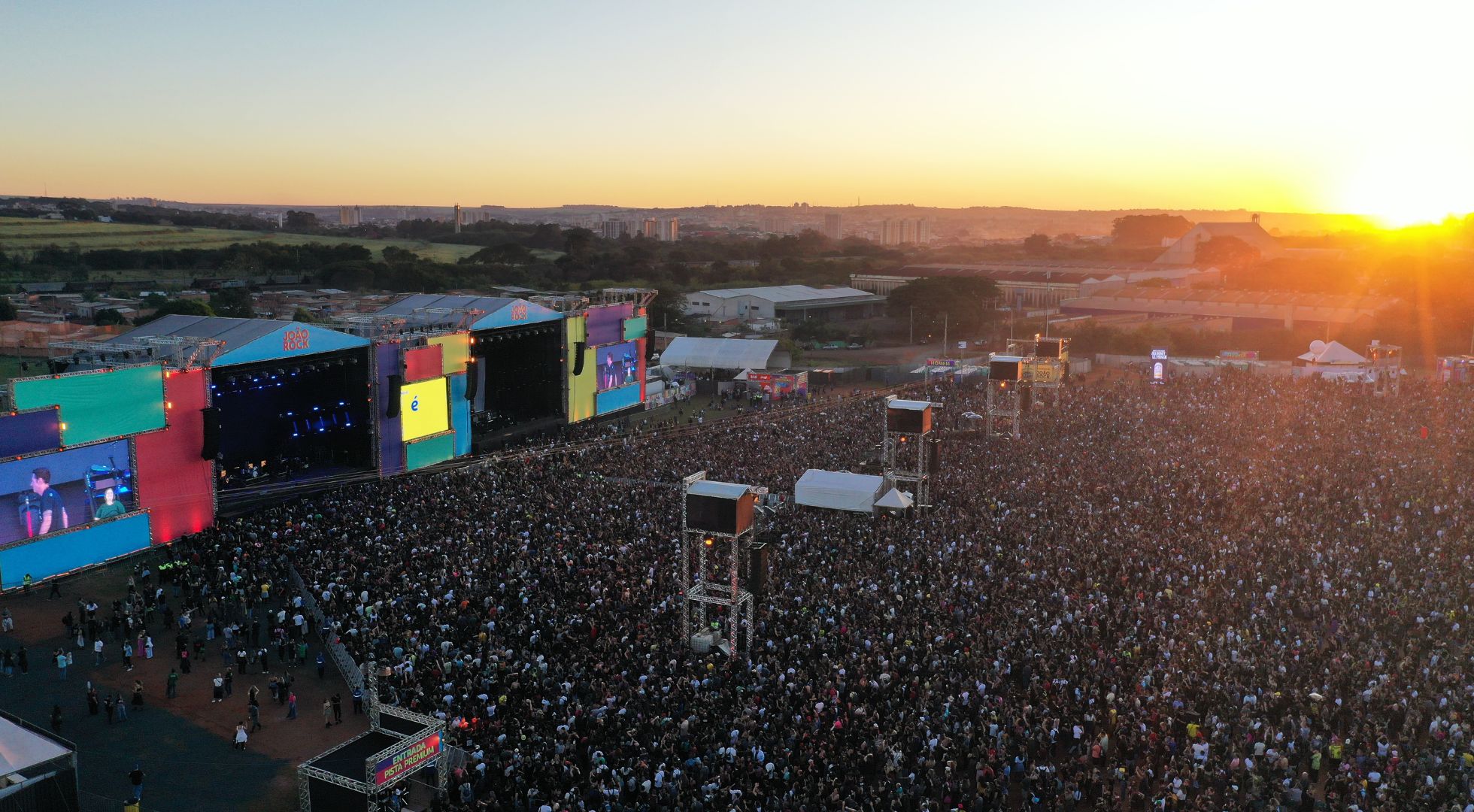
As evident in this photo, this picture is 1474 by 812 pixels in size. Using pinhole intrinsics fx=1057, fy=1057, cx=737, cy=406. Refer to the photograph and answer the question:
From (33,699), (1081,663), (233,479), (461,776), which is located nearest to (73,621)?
(33,699)

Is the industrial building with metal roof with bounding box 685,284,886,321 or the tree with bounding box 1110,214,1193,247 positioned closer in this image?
the industrial building with metal roof with bounding box 685,284,886,321

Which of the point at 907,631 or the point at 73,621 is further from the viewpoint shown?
the point at 73,621

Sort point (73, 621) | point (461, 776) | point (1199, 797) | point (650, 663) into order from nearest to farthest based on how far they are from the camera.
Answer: point (1199, 797) < point (461, 776) < point (650, 663) < point (73, 621)

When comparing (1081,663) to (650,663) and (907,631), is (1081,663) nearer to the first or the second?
(907,631)

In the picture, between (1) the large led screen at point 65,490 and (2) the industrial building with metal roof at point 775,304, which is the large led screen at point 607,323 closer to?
(1) the large led screen at point 65,490

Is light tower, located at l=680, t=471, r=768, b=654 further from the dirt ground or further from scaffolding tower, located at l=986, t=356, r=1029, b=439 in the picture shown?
scaffolding tower, located at l=986, t=356, r=1029, b=439

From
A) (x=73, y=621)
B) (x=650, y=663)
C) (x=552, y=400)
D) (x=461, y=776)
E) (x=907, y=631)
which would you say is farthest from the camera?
(x=552, y=400)

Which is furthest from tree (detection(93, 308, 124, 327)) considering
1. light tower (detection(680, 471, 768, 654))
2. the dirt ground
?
light tower (detection(680, 471, 768, 654))
